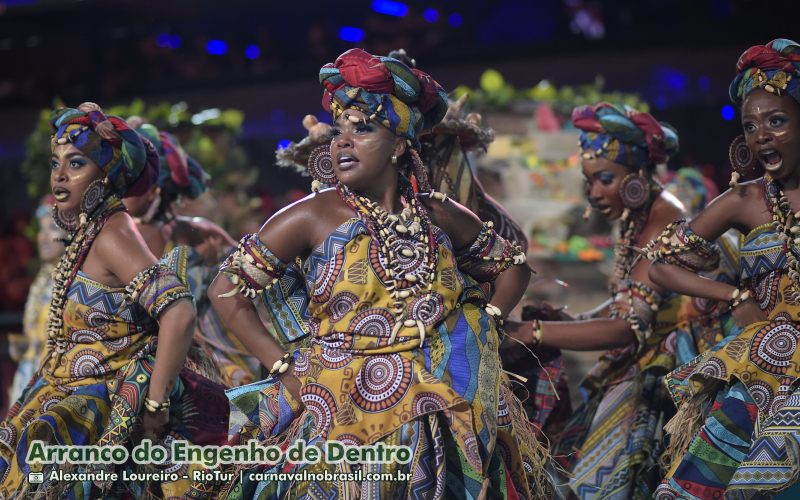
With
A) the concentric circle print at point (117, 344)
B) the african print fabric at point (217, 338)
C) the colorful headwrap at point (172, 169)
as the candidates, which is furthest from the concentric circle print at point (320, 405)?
the colorful headwrap at point (172, 169)

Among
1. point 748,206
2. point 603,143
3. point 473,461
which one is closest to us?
point 473,461

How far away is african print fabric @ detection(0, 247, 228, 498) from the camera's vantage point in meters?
3.96

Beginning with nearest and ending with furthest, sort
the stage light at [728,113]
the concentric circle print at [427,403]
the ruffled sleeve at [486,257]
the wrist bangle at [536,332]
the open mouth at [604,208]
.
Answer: the concentric circle print at [427,403]
the ruffled sleeve at [486,257]
the wrist bangle at [536,332]
the open mouth at [604,208]
the stage light at [728,113]

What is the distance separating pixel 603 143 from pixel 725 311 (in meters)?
0.98

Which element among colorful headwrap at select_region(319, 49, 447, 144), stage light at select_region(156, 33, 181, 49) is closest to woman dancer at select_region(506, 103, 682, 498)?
colorful headwrap at select_region(319, 49, 447, 144)

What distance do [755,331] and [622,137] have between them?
1.52 m

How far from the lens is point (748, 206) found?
3963 mm

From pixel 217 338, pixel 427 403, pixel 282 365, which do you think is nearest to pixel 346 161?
pixel 282 365

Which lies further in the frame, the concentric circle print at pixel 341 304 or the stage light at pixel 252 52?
the stage light at pixel 252 52

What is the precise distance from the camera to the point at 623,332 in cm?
471

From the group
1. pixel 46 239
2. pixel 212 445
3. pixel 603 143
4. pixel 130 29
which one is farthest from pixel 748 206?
pixel 130 29

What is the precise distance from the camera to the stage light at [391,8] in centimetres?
1288

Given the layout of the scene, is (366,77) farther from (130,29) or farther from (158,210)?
(130,29)

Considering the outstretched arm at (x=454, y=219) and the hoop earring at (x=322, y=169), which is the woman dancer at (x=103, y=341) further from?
the outstretched arm at (x=454, y=219)
